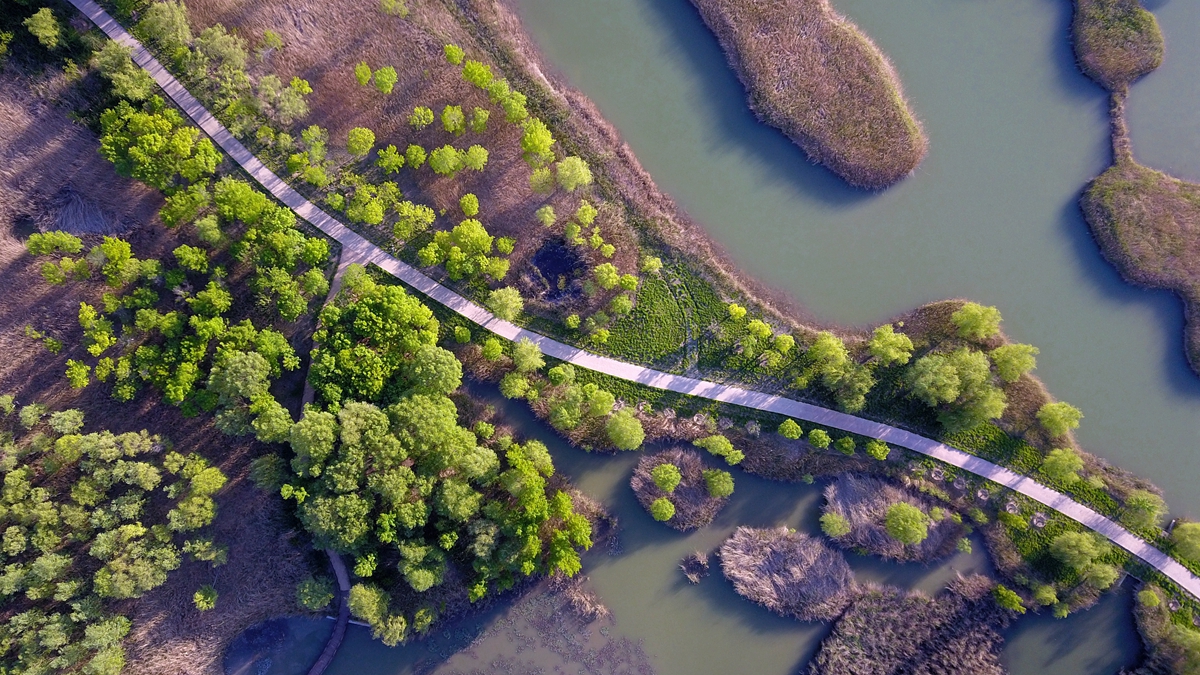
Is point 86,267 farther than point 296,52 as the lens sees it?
No

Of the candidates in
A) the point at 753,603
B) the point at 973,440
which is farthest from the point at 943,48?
the point at 753,603

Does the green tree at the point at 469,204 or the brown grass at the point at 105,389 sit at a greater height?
the green tree at the point at 469,204

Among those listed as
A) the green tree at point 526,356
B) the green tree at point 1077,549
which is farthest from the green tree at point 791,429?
the green tree at point 1077,549

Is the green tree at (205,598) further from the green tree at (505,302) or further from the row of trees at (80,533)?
the green tree at (505,302)

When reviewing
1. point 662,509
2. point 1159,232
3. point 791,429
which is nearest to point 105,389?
point 662,509

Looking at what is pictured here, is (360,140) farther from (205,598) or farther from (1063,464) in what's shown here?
(1063,464)

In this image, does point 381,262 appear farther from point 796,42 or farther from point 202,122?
point 796,42
